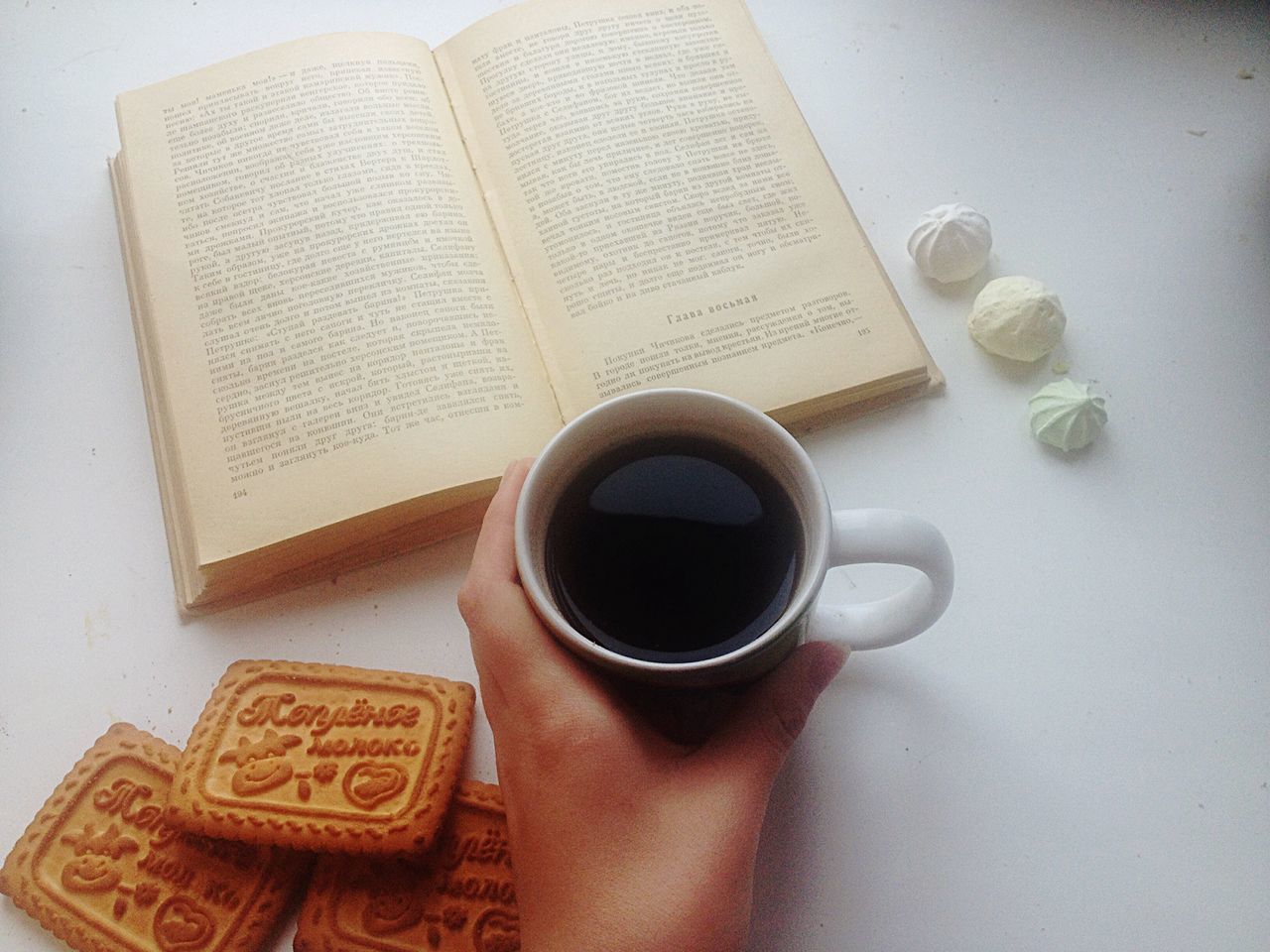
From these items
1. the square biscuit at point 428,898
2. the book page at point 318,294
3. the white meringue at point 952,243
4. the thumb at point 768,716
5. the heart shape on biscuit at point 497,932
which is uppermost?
the book page at point 318,294

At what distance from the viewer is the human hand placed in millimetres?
435

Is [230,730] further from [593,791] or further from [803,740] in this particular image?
[803,740]

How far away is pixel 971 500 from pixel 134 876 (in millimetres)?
592

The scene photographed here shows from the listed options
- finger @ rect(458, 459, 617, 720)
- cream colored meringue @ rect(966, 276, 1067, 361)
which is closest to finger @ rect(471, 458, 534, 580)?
finger @ rect(458, 459, 617, 720)

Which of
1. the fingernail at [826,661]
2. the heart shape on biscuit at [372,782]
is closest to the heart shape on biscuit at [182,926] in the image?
the heart shape on biscuit at [372,782]

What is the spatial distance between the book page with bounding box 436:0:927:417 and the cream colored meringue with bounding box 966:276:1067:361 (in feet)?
0.20

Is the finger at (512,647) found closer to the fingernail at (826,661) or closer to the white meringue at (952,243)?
the fingernail at (826,661)

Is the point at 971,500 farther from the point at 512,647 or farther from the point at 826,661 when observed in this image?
the point at 512,647

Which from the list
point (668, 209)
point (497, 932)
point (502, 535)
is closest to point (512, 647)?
point (502, 535)

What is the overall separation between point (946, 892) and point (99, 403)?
69 cm

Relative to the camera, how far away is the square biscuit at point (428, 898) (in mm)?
506

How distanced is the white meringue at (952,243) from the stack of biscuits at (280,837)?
488mm

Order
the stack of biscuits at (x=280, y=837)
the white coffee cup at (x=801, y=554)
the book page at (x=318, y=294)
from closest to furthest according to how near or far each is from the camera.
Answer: the white coffee cup at (x=801, y=554) → the stack of biscuits at (x=280, y=837) → the book page at (x=318, y=294)

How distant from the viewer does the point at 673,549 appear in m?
0.51
